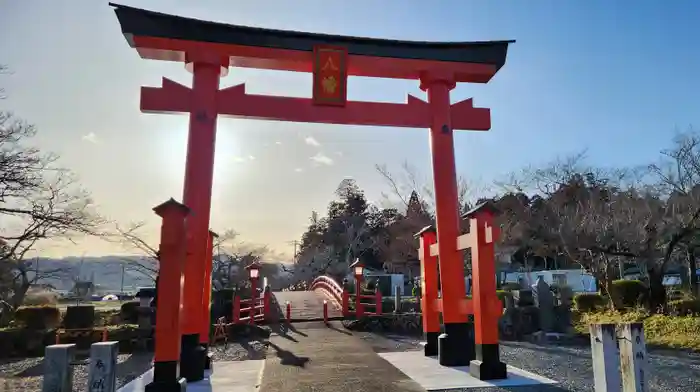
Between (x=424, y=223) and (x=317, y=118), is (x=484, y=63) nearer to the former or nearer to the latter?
(x=317, y=118)

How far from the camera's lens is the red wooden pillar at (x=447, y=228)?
823 cm

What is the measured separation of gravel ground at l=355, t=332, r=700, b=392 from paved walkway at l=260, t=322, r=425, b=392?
3.62 feet

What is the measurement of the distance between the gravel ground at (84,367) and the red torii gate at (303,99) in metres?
3.66

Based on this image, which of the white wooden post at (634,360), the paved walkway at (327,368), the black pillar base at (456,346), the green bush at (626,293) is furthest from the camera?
the green bush at (626,293)

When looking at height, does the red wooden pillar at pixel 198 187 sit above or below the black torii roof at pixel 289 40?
below

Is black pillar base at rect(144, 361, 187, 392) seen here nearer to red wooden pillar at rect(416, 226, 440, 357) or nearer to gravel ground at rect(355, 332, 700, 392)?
gravel ground at rect(355, 332, 700, 392)

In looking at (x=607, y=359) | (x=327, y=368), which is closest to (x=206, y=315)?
(x=327, y=368)

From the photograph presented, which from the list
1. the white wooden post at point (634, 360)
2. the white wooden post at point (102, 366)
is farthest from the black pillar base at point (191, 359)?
the white wooden post at point (634, 360)

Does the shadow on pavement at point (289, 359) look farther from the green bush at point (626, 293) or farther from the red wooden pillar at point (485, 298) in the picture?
the green bush at point (626, 293)

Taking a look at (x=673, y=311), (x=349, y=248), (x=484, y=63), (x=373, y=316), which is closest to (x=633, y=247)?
(x=673, y=311)

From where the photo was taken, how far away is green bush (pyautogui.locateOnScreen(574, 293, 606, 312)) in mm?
17078

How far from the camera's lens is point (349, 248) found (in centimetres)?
3875

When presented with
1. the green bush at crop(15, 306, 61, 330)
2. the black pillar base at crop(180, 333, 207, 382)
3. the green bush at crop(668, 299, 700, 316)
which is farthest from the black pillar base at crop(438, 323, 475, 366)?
the green bush at crop(15, 306, 61, 330)

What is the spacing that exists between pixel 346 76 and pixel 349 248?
31105 mm
